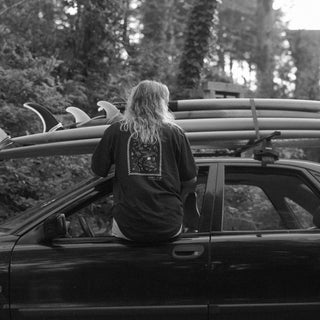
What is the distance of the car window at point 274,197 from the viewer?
12.2 feet

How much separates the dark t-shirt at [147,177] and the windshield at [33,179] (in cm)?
327

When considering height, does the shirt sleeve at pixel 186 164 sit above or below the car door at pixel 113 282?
above

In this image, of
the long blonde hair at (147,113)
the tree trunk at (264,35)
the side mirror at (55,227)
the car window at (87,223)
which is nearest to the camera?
the side mirror at (55,227)

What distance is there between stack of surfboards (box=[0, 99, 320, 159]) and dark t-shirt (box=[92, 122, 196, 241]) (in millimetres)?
561

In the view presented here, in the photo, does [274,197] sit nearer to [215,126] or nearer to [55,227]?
[215,126]

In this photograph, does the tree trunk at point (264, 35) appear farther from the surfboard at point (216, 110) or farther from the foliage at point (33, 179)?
the surfboard at point (216, 110)

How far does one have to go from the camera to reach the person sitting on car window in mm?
3309

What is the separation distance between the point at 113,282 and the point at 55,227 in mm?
493

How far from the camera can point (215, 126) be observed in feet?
13.3

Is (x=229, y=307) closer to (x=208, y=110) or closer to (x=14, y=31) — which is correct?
(x=208, y=110)

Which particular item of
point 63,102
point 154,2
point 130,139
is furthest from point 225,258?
point 154,2

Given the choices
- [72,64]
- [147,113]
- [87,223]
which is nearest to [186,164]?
[147,113]

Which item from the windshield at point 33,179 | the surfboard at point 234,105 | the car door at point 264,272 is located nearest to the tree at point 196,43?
the windshield at point 33,179

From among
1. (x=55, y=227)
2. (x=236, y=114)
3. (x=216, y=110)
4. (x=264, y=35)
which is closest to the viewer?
(x=55, y=227)
